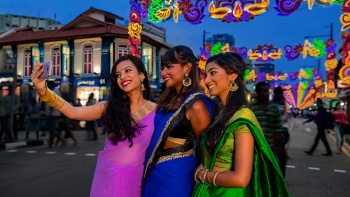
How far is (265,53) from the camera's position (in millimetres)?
24062

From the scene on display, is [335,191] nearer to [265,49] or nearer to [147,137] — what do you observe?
[147,137]

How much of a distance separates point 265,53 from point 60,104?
2253 cm

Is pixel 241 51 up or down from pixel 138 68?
up

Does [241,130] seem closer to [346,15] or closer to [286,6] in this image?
[286,6]

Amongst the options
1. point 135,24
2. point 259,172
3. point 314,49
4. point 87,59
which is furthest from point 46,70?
point 87,59

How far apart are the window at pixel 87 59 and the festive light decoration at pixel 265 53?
1326 cm

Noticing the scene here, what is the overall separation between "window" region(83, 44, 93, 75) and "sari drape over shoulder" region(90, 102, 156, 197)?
1111 inches

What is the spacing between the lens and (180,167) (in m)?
2.58

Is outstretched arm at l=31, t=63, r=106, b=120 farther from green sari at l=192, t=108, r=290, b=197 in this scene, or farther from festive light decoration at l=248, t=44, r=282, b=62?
festive light decoration at l=248, t=44, r=282, b=62

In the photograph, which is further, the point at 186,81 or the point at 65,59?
the point at 65,59

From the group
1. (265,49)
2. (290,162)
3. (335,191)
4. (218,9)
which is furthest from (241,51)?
(335,191)

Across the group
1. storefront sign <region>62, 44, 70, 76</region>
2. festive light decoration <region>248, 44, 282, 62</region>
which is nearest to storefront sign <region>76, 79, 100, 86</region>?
storefront sign <region>62, 44, 70, 76</region>

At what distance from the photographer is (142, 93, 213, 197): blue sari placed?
254 centimetres

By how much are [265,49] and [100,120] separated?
22.5 metres
